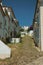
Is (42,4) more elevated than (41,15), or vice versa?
(42,4)

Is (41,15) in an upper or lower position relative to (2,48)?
upper

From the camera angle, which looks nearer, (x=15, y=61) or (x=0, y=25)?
(x=15, y=61)

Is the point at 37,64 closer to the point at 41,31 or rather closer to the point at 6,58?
the point at 6,58

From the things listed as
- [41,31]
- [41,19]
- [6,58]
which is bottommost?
[6,58]

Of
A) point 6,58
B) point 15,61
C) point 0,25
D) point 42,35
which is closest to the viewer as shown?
point 15,61

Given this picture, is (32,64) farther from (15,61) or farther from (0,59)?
(0,59)

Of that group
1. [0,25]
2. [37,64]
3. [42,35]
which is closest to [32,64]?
[37,64]

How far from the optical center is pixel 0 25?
35344 millimetres

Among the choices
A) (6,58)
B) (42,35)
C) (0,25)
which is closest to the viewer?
(6,58)

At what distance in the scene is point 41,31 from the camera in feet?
86.2

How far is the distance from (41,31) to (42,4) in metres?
4.03

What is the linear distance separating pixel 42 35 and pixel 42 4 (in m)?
4.63

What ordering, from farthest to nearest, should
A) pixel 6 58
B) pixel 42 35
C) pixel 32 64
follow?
pixel 42 35
pixel 6 58
pixel 32 64

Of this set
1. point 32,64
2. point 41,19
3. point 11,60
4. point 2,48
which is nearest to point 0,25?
point 41,19
